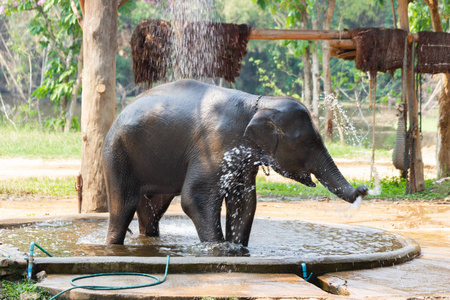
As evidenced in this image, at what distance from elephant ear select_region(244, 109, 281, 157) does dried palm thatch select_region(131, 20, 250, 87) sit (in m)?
5.29

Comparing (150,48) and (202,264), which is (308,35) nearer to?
(150,48)

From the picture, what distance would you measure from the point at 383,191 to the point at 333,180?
767 centimetres

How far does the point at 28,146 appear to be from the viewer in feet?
61.4

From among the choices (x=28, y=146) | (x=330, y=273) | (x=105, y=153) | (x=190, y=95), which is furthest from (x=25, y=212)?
(x=28, y=146)

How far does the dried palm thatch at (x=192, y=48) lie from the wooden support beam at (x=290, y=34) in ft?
0.71

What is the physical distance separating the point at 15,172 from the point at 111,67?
7.11 m

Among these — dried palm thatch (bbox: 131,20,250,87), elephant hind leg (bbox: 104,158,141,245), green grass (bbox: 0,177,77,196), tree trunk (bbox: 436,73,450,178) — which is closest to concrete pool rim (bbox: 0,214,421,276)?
elephant hind leg (bbox: 104,158,141,245)

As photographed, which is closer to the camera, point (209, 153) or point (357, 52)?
point (209, 153)

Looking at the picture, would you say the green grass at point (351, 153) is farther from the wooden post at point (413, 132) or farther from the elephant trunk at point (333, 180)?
the elephant trunk at point (333, 180)

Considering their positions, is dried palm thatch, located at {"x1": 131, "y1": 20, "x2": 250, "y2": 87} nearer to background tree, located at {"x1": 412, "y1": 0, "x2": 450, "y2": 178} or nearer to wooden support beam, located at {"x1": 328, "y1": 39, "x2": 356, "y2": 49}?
wooden support beam, located at {"x1": 328, "y1": 39, "x2": 356, "y2": 49}

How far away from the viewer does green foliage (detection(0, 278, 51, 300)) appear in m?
4.07

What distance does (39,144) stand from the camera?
18.9 m

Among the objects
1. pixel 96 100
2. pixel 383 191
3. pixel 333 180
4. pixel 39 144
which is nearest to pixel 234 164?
pixel 333 180

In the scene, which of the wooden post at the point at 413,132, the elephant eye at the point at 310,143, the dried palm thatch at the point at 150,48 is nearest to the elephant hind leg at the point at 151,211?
the elephant eye at the point at 310,143
